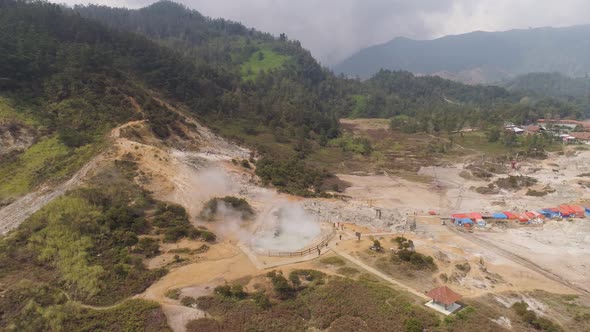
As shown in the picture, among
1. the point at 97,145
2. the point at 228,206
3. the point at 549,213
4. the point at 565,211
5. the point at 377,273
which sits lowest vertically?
the point at 549,213

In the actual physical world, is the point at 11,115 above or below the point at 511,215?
above

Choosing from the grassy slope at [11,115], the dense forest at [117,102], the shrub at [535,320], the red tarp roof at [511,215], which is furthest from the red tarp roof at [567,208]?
the grassy slope at [11,115]

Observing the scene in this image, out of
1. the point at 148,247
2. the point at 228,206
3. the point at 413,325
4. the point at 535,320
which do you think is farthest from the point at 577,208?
the point at 148,247

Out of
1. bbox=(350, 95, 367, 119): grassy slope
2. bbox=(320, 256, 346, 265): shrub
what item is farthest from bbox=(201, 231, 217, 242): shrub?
bbox=(350, 95, 367, 119): grassy slope

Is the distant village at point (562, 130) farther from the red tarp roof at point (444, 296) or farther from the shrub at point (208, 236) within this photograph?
the shrub at point (208, 236)

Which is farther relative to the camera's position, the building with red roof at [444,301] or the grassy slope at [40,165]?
the grassy slope at [40,165]

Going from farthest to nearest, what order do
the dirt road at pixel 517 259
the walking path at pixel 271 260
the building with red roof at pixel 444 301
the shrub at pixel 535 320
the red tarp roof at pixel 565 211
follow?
the red tarp roof at pixel 565 211 → the dirt road at pixel 517 259 → the walking path at pixel 271 260 → the building with red roof at pixel 444 301 → the shrub at pixel 535 320

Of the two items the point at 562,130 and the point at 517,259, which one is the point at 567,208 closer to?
the point at 517,259

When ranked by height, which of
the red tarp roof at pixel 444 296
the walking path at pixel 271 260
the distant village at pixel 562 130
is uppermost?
the distant village at pixel 562 130

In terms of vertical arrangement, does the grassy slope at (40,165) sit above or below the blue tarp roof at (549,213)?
above

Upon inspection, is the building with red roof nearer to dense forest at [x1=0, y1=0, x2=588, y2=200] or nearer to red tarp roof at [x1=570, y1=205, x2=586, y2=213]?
dense forest at [x1=0, y1=0, x2=588, y2=200]
